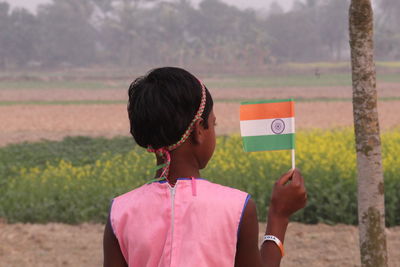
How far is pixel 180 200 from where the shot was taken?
1924mm

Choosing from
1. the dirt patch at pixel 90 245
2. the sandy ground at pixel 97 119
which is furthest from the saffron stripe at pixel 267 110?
the sandy ground at pixel 97 119

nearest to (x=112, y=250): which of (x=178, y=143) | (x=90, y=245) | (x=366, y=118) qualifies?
(x=178, y=143)

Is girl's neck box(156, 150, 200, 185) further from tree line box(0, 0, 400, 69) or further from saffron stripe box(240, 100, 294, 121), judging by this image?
tree line box(0, 0, 400, 69)

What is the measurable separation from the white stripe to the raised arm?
140 millimetres

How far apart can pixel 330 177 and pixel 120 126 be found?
637 inches

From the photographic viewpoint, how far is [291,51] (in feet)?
394

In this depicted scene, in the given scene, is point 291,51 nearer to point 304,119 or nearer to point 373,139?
point 304,119

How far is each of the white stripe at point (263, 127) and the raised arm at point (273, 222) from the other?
0.14m

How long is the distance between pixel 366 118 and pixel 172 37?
118 metres

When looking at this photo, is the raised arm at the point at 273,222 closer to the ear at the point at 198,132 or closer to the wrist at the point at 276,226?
the wrist at the point at 276,226

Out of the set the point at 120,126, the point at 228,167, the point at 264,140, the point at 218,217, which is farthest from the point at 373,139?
the point at 120,126

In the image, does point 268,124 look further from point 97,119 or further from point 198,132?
point 97,119

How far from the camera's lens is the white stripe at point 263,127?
6.68ft

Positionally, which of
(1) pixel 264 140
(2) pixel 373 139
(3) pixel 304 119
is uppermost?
(1) pixel 264 140
